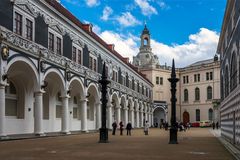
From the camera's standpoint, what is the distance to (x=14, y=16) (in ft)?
81.5

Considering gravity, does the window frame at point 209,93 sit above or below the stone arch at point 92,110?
above

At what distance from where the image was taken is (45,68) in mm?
28875

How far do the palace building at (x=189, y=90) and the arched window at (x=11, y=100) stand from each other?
5544 cm

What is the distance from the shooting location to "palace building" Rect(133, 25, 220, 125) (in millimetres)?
80625

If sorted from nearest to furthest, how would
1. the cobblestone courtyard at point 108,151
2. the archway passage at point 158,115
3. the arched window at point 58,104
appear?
the cobblestone courtyard at point 108,151 < the arched window at point 58,104 < the archway passage at point 158,115

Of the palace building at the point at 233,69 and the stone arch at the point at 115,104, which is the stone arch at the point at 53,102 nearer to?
the stone arch at the point at 115,104

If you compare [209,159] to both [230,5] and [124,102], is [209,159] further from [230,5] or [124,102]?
[124,102]

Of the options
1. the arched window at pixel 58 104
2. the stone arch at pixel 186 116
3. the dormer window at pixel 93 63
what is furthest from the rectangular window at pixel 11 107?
the stone arch at pixel 186 116

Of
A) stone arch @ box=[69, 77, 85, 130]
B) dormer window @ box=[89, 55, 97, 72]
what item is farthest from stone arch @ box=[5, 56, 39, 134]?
dormer window @ box=[89, 55, 97, 72]

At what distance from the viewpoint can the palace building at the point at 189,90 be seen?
80625mm

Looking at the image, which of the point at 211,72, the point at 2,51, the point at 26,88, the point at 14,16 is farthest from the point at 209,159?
the point at 211,72

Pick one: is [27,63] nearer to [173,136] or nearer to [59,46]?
[59,46]

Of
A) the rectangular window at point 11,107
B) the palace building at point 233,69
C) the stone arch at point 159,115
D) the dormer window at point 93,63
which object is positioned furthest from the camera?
the stone arch at point 159,115

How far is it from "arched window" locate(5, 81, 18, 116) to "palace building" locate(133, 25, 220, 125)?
55.4 meters
